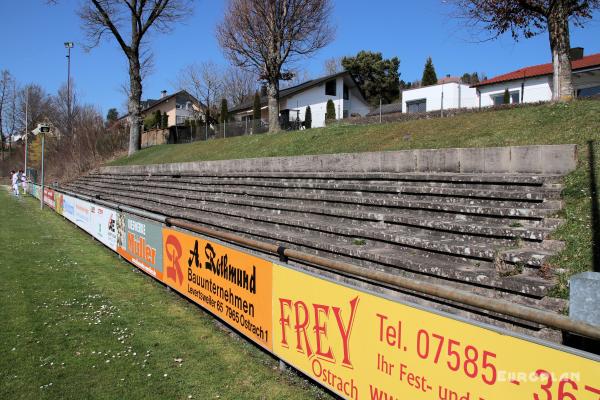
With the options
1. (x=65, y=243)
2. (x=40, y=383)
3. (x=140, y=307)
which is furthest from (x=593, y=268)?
(x=65, y=243)

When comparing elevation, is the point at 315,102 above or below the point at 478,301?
above

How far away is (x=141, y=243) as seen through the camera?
8.87m

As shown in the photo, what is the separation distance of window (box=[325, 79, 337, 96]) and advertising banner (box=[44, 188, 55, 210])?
30091 mm

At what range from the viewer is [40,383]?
14.3 ft

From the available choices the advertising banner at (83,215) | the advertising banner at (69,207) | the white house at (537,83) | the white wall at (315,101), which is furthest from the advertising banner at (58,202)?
the white wall at (315,101)

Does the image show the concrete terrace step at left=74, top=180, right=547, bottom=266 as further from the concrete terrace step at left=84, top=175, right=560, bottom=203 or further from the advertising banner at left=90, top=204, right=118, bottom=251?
the advertising banner at left=90, top=204, right=118, bottom=251

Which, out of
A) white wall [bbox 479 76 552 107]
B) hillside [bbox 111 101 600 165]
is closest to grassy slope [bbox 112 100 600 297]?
hillside [bbox 111 101 600 165]

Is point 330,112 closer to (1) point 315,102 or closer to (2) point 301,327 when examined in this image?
(1) point 315,102

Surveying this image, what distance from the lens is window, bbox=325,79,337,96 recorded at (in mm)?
47812

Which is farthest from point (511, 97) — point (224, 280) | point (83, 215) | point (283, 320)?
point (283, 320)

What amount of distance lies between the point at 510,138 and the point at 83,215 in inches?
485

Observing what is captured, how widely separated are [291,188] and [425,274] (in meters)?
6.42

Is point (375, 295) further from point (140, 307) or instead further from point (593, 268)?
point (140, 307)

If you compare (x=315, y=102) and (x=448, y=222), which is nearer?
(x=448, y=222)
